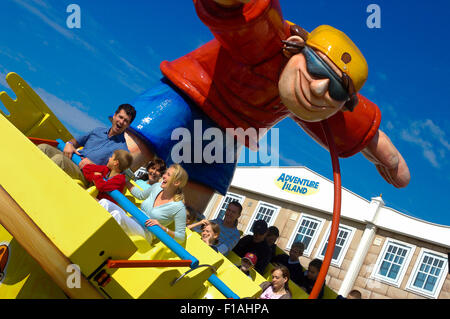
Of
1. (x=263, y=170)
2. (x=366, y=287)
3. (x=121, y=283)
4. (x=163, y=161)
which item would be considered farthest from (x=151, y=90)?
(x=263, y=170)

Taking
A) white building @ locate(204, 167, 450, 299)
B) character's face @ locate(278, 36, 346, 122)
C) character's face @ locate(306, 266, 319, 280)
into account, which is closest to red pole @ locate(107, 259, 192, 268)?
character's face @ locate(278, 36, 346, 122)

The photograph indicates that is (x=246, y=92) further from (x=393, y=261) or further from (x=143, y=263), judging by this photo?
(x=393, y=261)

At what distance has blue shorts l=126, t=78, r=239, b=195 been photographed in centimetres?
269

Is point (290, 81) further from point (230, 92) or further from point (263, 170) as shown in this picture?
point (263, 170)

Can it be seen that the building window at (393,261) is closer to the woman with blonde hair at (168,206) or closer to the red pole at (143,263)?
the woman with blonde hair at (168,206)

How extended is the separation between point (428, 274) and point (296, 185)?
4.26 metres

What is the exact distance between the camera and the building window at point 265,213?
1274cm

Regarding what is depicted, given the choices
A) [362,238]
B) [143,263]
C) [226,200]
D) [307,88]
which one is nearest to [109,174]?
[143,263]

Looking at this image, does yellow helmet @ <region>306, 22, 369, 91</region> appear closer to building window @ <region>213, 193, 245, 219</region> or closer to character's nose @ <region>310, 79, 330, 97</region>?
character's nose @ <region>310, 79, 330, 97</region>

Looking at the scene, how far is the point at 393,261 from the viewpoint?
34.0ft

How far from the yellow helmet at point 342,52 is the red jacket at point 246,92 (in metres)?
0.24

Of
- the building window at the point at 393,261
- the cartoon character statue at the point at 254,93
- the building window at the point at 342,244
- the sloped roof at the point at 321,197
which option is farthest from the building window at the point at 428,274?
the cartoon character statue at the point at 254,93

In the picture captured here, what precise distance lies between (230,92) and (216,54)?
0.86ft

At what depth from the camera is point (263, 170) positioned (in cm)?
1373
